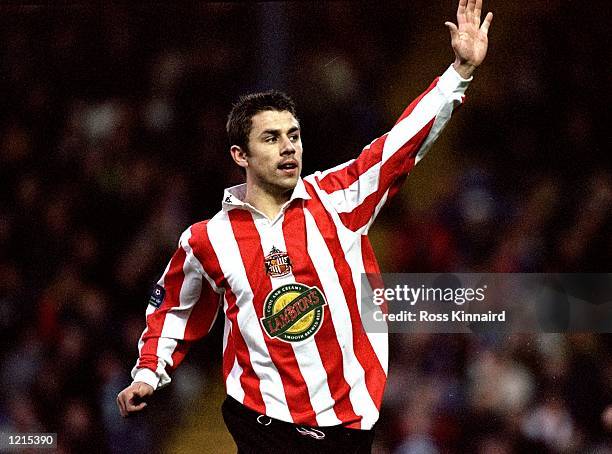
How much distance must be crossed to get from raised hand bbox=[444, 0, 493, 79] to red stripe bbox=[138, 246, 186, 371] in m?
0.73

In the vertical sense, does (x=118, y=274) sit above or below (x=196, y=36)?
below

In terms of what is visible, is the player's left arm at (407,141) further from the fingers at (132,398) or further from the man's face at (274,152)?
the fingers at (132,398)

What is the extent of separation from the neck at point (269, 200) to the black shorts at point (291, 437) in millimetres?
413

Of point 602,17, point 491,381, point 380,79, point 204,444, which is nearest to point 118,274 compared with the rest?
point 204,444

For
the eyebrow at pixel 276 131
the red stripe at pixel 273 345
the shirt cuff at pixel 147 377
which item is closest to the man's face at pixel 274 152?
the eyebrow at pixel 276 131

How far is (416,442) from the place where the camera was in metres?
2.77

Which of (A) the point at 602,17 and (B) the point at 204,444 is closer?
(A) the point at 602,17

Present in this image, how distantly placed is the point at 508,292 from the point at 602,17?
2.82 feet

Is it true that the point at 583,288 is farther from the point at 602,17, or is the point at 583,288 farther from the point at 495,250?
the point at 602,17

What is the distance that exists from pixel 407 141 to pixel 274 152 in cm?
29

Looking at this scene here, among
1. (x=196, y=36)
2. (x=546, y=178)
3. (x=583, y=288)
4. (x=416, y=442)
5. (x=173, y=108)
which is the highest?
(x=196, y=36)

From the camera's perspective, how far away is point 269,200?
76.5 inches

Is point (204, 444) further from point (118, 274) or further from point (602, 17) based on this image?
point (602, 17)

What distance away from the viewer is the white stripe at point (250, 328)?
6.01 ft
